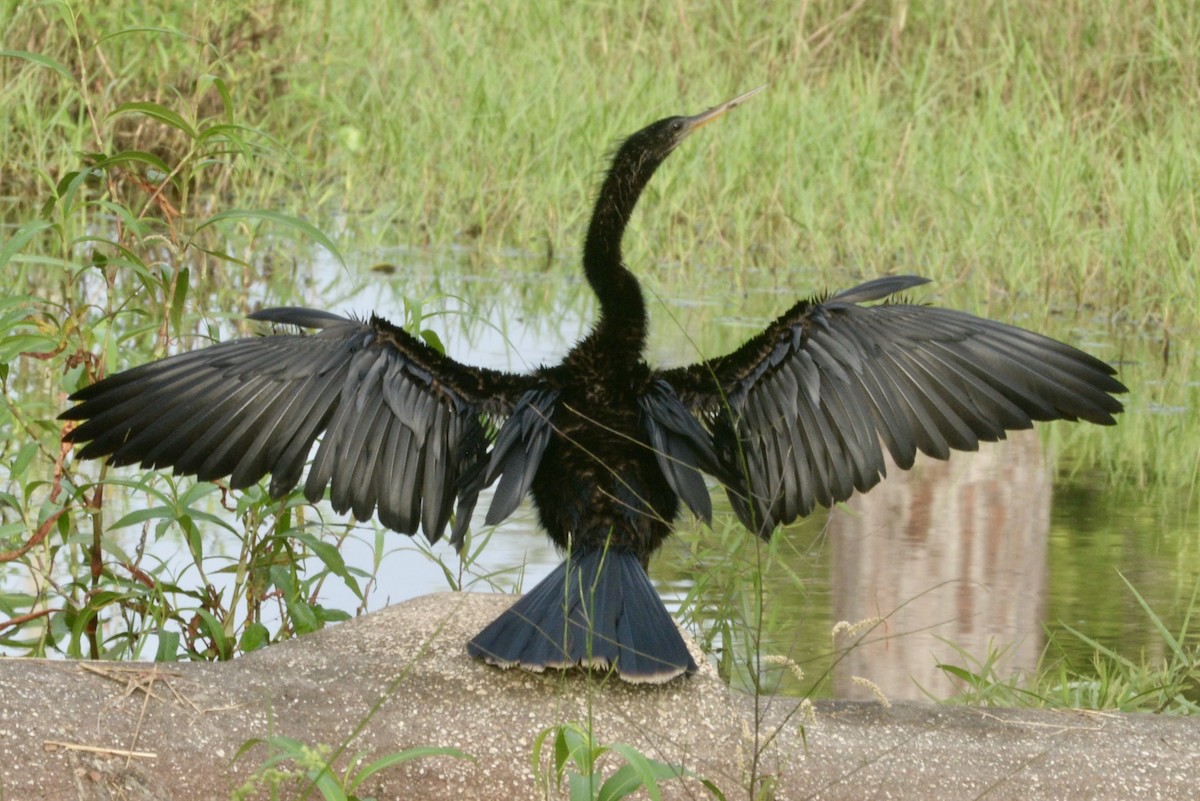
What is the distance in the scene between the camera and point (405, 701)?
3502 mm

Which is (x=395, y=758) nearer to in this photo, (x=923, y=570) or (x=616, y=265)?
(x=616, y=265)

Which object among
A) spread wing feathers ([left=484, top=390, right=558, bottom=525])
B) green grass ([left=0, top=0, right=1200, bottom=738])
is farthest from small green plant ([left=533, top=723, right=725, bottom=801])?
green grass ([left=0, top=0, right=1200, bottom=738])

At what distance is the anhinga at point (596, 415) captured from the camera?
367 centimetres

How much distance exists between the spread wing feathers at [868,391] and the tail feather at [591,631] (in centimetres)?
30

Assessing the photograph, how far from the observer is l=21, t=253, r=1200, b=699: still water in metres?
4.55

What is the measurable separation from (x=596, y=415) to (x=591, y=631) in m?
0.55

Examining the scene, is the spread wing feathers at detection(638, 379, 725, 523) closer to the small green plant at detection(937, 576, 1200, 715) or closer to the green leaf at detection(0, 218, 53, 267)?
the small green plant at detection(937, 576, 1200, 715)

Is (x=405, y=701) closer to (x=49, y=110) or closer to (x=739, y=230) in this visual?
(x=739, y=230)

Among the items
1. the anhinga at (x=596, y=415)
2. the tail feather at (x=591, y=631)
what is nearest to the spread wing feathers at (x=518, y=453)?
the anhinga at (x=596, y=415)

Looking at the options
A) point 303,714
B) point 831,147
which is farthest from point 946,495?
point 831,147

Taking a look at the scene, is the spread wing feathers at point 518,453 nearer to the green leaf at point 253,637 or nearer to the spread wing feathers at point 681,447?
the spread wing feathers at point 681,447

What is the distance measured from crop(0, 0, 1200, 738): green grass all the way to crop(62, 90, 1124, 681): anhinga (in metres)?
2.14

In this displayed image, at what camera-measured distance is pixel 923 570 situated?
5.16 meters

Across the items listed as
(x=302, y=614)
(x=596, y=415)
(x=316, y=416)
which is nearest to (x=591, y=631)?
(x=596, y=415)
